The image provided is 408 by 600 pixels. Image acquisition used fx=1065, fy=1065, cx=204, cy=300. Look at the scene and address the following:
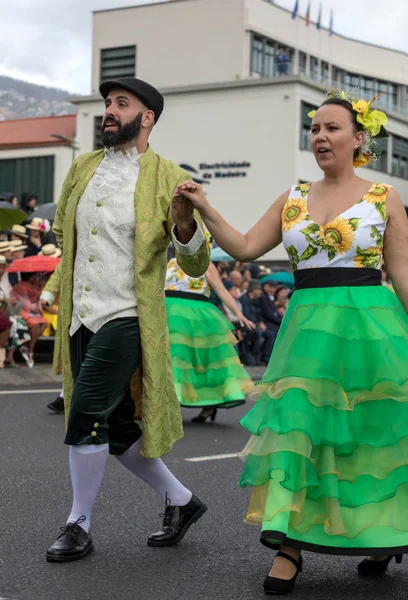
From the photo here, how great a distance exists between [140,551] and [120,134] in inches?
75.8

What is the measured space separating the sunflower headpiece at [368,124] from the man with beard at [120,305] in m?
0.82

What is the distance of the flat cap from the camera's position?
4914mm

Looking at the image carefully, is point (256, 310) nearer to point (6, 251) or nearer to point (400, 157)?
point (6, 251)

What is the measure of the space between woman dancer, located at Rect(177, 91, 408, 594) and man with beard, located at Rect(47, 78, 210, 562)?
491 millimetres

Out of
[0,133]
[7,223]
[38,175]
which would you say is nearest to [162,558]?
[7,223]

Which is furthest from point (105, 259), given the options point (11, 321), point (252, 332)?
point (252, 332)

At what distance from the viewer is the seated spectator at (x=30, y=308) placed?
14.1m

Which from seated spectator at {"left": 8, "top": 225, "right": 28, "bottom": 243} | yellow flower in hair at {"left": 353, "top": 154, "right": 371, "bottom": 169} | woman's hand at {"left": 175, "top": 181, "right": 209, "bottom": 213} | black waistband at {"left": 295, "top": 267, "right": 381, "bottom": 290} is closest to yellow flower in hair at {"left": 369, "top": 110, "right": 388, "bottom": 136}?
yellow flower in hair at {"left": 353, "top": 154, "right": 371, "bottom": 169}

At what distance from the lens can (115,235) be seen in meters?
4.84

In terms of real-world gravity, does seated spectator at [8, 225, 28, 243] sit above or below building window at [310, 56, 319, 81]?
below

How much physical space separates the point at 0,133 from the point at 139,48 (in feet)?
27.6

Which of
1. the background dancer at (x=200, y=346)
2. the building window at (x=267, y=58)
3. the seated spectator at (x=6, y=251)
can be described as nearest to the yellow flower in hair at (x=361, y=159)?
the background dancer at (x=200, y=346)

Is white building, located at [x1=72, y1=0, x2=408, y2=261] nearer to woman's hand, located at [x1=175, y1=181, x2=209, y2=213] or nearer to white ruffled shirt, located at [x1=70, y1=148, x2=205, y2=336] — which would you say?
white ruffled shirt, located at [x1=70, y1=148, x2=205, y2=336]

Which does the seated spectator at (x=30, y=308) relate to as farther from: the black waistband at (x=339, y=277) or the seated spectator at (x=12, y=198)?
the black waistband at (x=339, y=277)
